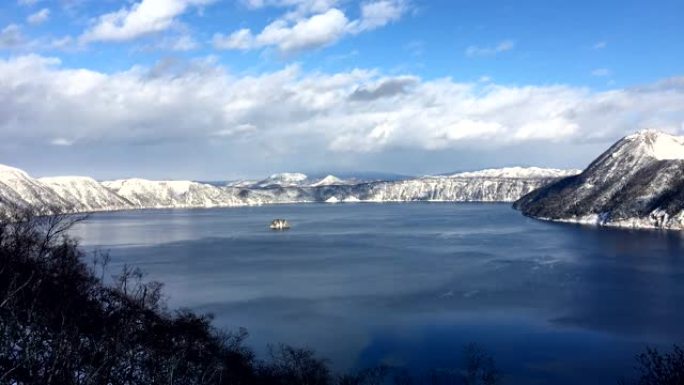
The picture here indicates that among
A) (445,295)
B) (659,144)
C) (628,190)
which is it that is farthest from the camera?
(659,144)

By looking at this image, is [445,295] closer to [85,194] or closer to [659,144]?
[659,144]

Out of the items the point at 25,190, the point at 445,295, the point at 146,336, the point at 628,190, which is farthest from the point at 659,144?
the point at 25,190

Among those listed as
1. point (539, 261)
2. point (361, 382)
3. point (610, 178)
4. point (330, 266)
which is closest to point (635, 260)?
point (539, 261)

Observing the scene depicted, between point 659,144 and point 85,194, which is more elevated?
point 659,144

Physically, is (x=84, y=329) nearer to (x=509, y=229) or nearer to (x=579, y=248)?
(x=579, y=248)

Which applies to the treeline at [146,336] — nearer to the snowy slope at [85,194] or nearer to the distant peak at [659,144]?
the distant peak at [659,144]

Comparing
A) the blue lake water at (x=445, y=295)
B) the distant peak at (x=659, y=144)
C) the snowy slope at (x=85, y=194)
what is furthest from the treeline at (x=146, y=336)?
the snowy slope at (x=85, y=194)

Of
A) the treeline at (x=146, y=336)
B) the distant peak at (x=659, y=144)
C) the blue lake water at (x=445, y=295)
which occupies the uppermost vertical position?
the distant peak at (x=659, y=144)
